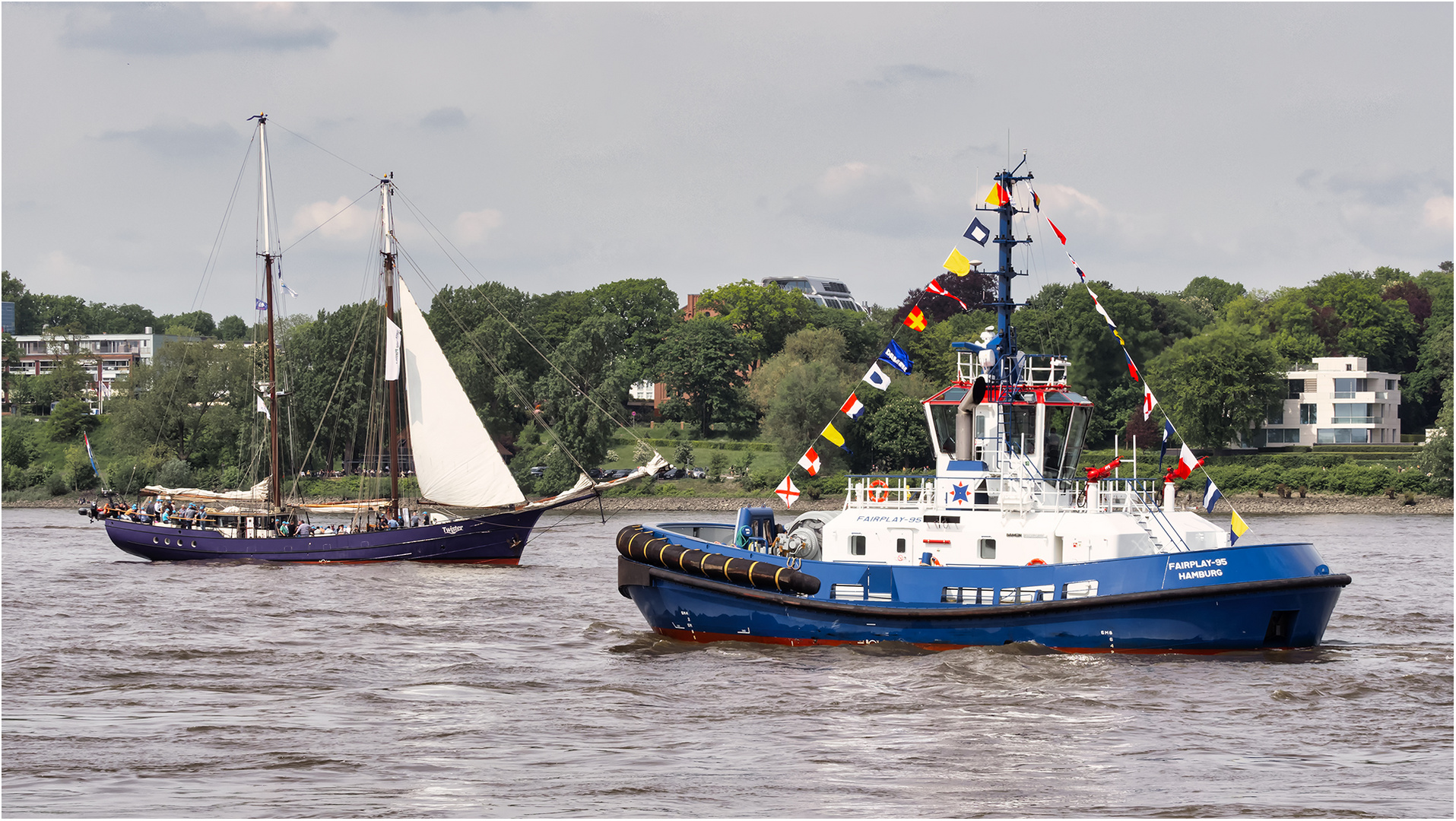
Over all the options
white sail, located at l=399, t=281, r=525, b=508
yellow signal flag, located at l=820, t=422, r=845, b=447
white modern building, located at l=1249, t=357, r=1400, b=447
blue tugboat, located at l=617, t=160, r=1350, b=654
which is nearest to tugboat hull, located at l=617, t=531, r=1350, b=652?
blue tugboat, located at l=617, t=160, r=1350, b=654

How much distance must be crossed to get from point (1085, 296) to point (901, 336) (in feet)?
57.1

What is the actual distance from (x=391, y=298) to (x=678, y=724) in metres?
33.5

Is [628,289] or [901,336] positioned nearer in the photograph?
[901,336]

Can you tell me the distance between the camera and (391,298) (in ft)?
164

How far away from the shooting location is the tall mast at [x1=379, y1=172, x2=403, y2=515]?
4931 centimetres

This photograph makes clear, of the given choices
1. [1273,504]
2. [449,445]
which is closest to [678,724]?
[449,445]

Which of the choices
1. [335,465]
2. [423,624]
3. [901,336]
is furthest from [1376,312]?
[423,624]

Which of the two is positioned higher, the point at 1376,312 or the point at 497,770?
the point at 1376,312

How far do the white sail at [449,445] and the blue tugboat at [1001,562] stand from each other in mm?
20310

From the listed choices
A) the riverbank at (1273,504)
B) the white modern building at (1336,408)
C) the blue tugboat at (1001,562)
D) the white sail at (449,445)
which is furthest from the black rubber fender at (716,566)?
the white modern building at (1336,408)

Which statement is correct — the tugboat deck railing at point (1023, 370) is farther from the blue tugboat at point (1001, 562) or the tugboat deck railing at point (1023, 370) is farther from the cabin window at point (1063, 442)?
the cabin window at point (1063, 442)

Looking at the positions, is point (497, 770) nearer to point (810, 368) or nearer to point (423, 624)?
point (423, 624)

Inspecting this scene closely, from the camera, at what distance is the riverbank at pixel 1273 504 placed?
72.6 meters

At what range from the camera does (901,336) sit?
4178 inches
